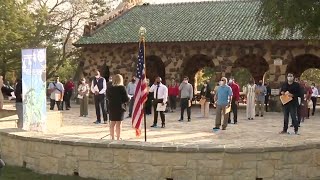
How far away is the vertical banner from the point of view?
10.6m

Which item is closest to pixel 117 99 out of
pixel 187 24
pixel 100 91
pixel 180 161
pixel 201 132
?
pixel 180 161

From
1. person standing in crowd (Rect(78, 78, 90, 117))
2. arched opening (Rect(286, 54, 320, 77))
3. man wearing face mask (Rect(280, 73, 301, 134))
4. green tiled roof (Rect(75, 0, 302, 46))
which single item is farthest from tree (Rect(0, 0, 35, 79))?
man wearing face mask (Rect(280, 73, 301, 134))

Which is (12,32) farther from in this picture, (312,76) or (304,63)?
(312,76)

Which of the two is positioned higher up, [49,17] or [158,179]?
[49,17]

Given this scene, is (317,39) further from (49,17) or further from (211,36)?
(49,17)

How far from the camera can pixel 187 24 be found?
2759 centimetres

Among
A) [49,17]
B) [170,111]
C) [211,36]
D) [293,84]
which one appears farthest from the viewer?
[49,17]

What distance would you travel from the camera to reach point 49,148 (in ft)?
29.7

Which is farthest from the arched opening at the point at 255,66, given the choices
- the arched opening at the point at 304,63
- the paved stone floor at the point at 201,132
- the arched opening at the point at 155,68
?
the paved stone floor at the point at 201,132

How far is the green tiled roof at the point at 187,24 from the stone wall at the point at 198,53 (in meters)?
0.47

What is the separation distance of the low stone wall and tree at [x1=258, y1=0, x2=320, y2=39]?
387cm

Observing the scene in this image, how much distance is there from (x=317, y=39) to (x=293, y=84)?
164 cm

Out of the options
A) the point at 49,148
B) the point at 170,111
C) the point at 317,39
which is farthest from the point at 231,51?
the point at 49,148

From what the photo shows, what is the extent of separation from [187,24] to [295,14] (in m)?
16.4
